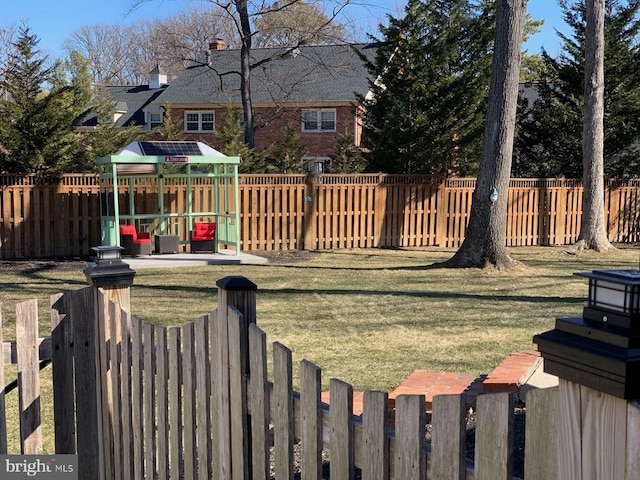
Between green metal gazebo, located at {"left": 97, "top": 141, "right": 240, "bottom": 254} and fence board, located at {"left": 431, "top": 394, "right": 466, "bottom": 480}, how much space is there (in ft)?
48.6

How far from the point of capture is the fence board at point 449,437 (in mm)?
1728

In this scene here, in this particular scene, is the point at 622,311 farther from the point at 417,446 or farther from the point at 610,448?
the point at 417,446

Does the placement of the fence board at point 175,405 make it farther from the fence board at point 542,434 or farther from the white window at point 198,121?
the white window at point 198,121

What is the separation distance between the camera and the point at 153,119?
41656mm

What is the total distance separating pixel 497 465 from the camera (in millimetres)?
1644

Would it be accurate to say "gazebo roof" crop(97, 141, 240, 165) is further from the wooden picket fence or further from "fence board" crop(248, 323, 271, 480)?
"fence board" crop(248, 323, 271, 480)

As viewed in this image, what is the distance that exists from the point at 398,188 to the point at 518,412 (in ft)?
52.4

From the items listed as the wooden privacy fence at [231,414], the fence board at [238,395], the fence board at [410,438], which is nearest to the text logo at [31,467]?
the wooden privacy fence at [231,414]

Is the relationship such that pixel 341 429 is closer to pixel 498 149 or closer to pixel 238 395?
pixel 238 395

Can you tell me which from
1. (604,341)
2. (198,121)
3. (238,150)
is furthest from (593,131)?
(198,121)

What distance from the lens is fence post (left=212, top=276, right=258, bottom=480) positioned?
8.53 ft

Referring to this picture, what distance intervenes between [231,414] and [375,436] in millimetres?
853

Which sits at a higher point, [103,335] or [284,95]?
[284,95]

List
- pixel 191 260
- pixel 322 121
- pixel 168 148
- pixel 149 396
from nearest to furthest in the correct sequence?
1. pixel 149 396
2. pixel 191 260
3. pixel 168 148
4. pixel 322 121
